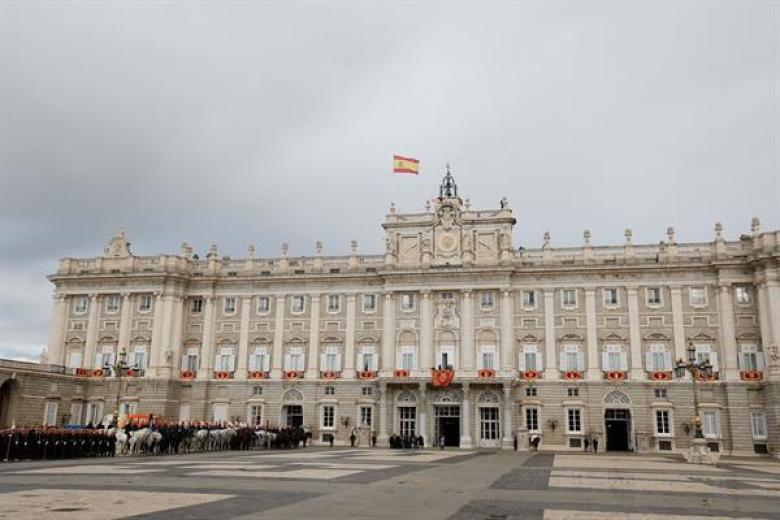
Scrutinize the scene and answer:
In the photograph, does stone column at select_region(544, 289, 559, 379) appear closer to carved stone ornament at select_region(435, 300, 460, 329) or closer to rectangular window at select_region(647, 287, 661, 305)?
carved stone ornament at select_region(435, 300, 460, 329)

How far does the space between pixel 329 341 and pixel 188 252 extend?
1632 centimetres

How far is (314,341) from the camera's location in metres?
60.5

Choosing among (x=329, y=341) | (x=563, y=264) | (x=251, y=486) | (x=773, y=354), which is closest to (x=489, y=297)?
(x=563, y=264)

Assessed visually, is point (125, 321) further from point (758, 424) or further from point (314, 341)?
point (758, 424)

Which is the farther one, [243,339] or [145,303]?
[145,303]

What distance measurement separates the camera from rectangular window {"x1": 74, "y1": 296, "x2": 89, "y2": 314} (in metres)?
64.1

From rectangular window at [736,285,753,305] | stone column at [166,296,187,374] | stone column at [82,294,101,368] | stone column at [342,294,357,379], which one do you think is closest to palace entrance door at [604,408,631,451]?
rectangular window at [736,285,753,305]

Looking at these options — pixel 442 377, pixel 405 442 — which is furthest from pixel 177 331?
pixel 442 377

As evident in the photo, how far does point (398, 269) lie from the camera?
59.1 m

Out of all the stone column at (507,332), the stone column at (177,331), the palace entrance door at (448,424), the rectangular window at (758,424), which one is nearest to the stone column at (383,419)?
the palace entrance door at (448,424)

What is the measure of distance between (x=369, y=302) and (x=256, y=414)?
13.6 metres

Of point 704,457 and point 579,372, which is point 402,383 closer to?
point 579,372

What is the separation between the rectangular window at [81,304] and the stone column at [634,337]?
47166 millimetres

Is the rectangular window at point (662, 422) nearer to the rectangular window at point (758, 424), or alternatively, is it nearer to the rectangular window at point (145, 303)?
the rectangular window at point (758, 424)
